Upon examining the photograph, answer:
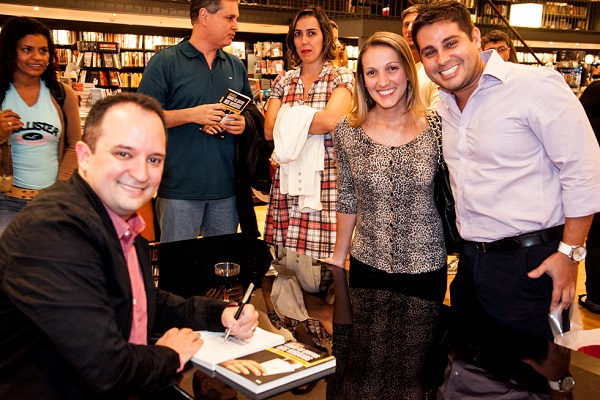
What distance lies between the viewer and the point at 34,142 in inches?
116

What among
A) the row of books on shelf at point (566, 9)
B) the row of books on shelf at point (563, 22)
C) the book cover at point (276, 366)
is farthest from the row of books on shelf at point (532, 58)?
the book cover at point (276, 366)

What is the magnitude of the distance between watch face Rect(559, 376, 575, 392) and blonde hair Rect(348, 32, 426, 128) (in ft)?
4.04

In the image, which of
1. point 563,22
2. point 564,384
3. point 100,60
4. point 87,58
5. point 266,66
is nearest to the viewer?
point 564,384

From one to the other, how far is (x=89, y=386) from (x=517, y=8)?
422 inches

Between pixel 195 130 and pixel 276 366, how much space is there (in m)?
1.86

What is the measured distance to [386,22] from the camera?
11.7 metres

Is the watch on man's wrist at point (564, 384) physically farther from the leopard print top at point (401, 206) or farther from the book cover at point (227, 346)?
the leopard print top at point (401, 206)

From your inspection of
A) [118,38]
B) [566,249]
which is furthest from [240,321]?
[118,38]

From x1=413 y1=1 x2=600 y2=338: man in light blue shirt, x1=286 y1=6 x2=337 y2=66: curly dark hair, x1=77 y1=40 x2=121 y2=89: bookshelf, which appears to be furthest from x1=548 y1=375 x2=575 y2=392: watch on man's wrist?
x1=77 y1=40 x2=121 y2=89: bookshelf

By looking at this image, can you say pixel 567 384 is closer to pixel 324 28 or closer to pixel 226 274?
pixel 226 274

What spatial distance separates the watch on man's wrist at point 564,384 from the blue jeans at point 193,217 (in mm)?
2023

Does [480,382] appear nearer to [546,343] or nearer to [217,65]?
[546,343]

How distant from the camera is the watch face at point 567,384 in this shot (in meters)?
1.25

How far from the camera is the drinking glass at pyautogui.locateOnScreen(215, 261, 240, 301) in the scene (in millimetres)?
1867
